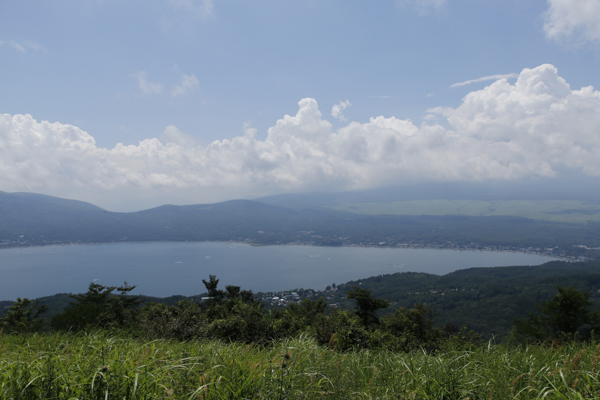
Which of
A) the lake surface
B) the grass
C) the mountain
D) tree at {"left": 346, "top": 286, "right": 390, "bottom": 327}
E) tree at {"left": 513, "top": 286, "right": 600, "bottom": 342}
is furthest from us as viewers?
the mountain

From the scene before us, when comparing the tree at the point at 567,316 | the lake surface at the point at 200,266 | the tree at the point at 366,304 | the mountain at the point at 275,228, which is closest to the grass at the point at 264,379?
the tree at the point at 366,304

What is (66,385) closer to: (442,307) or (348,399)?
(348,399)

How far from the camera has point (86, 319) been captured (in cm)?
848

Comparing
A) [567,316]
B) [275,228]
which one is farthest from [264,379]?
[275,228]

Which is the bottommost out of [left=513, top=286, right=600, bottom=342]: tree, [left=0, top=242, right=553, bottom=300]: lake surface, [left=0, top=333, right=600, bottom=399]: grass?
[left=0, top=242, right=553, bottom=300]: lake surface

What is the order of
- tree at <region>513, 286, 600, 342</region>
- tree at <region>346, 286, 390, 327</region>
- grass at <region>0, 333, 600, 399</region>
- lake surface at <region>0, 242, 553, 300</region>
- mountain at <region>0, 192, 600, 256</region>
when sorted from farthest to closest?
mountain at <region>0, 192, 600, 256</region> < lake surface at <region>0, 242, 553, 300</region> < tree at <region>346, 286, 390, 327</region> < tree at <region>513, 286, 600, 342</region> < grass at <region>0, 333, 600, 399</region>

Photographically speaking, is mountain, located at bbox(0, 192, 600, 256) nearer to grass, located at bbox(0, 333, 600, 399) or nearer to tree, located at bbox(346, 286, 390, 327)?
tree, located at bbox(346, 286, 390, 327)

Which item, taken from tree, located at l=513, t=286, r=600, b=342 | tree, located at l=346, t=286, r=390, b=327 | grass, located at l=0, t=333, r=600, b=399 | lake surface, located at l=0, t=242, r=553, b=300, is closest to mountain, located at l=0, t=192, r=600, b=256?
lake surface, located at l=0, t=242, r=553, b=300

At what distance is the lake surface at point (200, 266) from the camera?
54.8 m

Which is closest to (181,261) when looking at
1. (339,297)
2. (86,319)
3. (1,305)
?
(1,305)

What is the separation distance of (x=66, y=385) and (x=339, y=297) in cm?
4487

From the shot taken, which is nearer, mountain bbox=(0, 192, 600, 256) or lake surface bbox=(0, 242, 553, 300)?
lake surface bbox=(0, 242, 553, 300)

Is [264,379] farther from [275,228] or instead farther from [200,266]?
[275,228]

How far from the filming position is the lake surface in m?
54.8
